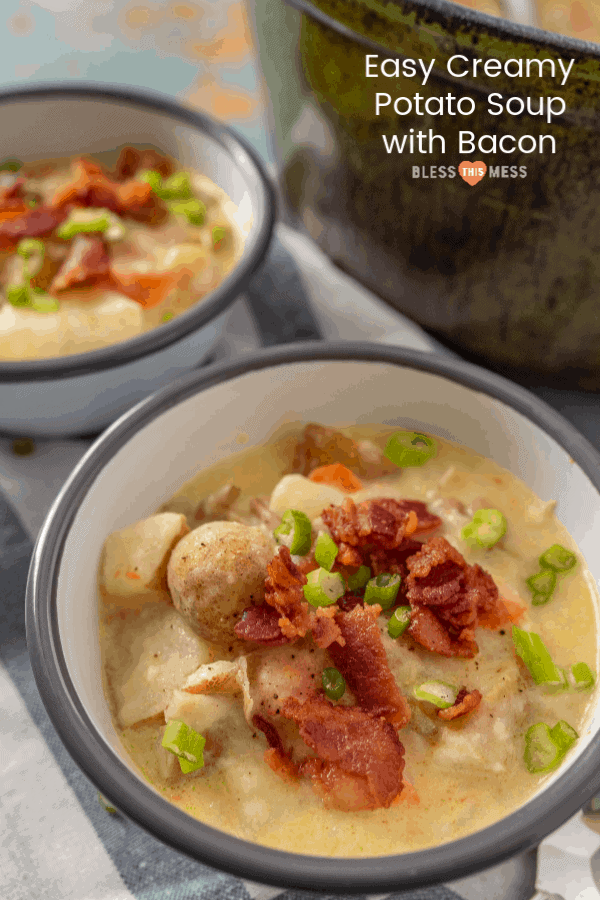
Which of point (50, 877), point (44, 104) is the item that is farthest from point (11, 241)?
point (50, 877)

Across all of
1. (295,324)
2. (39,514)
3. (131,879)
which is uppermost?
(295,324)

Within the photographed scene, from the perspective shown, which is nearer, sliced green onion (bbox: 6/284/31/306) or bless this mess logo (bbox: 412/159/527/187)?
bless this mess logo (bbox: 412/159/527/187)

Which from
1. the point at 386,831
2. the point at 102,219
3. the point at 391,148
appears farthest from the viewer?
the point at 102,219

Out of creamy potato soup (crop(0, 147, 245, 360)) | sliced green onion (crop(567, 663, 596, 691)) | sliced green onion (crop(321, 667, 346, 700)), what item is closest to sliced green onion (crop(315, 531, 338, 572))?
sliced green onion (crop(321, 667, 346, 700))

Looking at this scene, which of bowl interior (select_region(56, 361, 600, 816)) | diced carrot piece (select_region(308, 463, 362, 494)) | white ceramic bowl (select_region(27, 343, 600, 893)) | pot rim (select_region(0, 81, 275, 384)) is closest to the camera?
white ceramic bowl (select_region(27, 343, 600, 893))

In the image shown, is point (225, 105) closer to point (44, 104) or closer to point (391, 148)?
point (44, 104)

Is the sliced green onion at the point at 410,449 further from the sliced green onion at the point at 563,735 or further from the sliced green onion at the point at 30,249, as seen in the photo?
the sliced green onion at the point at 30,249

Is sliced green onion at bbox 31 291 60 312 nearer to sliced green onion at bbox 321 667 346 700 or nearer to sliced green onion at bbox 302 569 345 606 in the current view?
sliced green onion at bbox 302 569 345 606

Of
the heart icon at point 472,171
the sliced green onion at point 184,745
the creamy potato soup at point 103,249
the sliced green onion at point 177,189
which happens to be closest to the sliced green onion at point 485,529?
the sliced green onion at point 184,745
